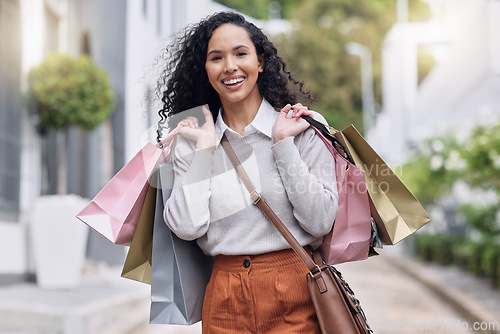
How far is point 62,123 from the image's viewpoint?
730 centimetres

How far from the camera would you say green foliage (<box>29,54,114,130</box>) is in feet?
23.3

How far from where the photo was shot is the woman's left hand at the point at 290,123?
84.8 inches

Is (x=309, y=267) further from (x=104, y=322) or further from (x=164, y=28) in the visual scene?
(x=104, y=322)

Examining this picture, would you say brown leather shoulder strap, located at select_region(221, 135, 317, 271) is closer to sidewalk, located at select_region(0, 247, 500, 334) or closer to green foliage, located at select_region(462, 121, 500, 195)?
sidewalk, located at select_region(0, 247, 500, 334)

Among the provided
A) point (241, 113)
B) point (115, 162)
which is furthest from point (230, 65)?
point (115, 162)

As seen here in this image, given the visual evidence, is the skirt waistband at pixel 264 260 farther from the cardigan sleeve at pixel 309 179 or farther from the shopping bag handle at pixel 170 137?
the shopping bag handle at pixel 170 137

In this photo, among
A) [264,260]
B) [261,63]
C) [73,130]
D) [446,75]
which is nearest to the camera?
[264,260]

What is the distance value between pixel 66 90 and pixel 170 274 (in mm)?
5311

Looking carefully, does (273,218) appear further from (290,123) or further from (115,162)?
(115,162)

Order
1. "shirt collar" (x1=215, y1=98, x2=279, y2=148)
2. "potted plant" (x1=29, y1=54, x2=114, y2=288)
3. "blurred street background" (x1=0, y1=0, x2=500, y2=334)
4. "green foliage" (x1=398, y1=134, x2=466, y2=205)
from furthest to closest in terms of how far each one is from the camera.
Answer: "green foliage" (x1=398, y1=134, x2=466, y2=205), "potted plant" (x1=29, y1=54, x2=114, y2=288), "blurred street background" (x1=0, y1=0, x2=500, y2=334), "shirt collar" (x1=215, y1=98, x2=279, y2=148)

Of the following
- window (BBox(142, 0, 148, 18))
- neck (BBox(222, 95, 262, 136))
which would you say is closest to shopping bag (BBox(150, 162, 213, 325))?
neck (BBox(222, 95, 262, 136))

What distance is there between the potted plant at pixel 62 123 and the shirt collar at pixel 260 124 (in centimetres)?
455

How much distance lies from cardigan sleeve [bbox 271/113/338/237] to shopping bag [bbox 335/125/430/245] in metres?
0.10

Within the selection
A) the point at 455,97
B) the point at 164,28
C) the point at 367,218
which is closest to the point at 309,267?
the point at 367,218
